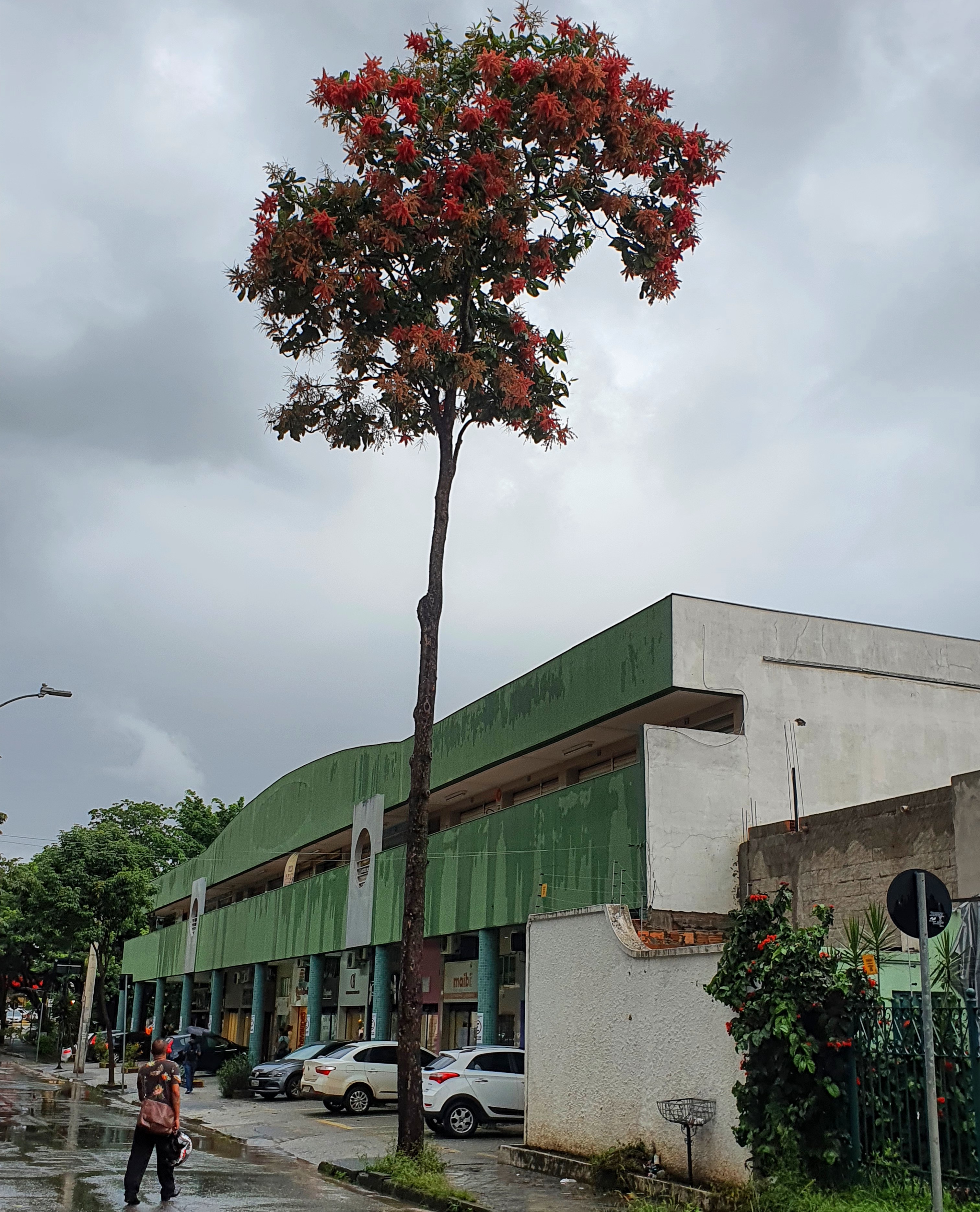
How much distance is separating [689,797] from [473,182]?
11470mm

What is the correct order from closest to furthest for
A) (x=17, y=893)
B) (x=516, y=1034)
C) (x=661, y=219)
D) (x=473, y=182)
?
(x=473, y=182), (x=661, y=219), (x=516, y=1034), (x=17, y=893)

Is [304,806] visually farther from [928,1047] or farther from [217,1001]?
[928,1047]

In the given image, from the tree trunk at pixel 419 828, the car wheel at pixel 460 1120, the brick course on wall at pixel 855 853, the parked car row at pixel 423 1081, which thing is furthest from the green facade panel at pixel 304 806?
the tree trunk at pixel 419 828

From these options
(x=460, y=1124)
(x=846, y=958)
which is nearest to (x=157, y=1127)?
(x=846, y=958)

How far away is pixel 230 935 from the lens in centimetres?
4994

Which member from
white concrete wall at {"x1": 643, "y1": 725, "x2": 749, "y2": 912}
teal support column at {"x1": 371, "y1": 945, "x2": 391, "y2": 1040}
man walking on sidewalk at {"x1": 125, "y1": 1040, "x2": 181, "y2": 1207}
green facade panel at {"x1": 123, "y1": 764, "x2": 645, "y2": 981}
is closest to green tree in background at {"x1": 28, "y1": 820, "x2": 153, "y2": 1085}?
green facade panel at {"x1": 123, "y1": 764, "x2": 645, "y2": 981}

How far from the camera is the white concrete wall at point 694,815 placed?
22609 mm

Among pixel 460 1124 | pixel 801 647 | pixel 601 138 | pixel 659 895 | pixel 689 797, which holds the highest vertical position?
pixel 601 138

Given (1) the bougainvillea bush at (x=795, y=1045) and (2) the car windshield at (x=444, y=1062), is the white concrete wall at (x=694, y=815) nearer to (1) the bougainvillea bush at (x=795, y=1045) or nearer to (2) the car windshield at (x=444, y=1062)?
(2) the car windshield at (x=444, y=1062)

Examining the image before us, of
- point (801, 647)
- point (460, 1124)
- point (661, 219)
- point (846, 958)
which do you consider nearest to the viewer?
point (846, 958)

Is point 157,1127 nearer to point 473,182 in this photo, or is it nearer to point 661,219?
point 473,182

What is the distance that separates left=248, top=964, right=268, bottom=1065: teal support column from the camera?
45500mm

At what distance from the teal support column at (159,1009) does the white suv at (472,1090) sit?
124ft

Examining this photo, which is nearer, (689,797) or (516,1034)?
(689,797)
